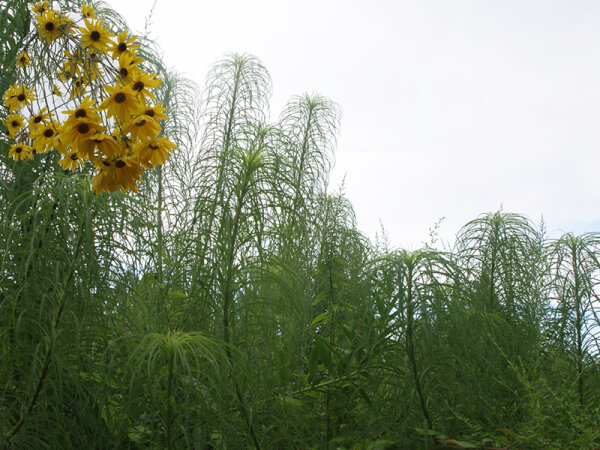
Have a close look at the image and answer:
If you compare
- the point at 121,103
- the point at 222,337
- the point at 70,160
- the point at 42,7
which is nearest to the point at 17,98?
the point at 42,7

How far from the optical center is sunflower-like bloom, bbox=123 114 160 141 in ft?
4.30

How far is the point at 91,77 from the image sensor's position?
1.52 metres

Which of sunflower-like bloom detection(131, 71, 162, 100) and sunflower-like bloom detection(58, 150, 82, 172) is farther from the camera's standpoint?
sunflower-like bloom detection(58, 150, 82, 172)

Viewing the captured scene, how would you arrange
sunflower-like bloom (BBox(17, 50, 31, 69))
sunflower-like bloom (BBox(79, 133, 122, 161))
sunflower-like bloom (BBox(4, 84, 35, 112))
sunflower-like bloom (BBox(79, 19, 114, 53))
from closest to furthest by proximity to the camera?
sunflower-like bloom (BBox(79, 133, 122, 161))
sunflower-like bloom (BBox(79, 19, 114, 53))
sunflower-like bloom (BBox(4, 84, 35, 112))
sunflower-like bloom (BBox(17, 50, 31, 69))

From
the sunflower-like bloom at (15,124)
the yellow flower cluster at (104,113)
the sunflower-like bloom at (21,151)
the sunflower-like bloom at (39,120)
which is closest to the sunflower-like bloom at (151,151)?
the yellow flower cluster at (104,113)

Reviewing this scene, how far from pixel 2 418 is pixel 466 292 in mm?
1559

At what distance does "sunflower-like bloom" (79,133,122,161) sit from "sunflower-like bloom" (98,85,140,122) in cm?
6

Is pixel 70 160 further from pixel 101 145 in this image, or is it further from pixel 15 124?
pixel 15 124

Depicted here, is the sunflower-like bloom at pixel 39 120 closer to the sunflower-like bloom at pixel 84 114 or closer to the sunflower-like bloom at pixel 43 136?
the sunflower-like bloom at pixel 43 136

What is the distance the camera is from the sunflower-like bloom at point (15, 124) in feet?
6.30

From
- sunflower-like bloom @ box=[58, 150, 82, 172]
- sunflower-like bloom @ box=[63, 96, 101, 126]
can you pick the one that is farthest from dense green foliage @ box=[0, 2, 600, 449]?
sunflower-like bloom @ box=[63, 96, 101, 126]

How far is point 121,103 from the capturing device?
131cm

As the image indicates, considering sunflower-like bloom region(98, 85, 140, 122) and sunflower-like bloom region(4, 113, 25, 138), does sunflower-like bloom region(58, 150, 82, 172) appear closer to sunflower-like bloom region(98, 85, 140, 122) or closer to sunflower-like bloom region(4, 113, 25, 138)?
sunflower-like bloom region(98, 85, 140, 122)

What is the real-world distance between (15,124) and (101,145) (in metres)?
0.88
